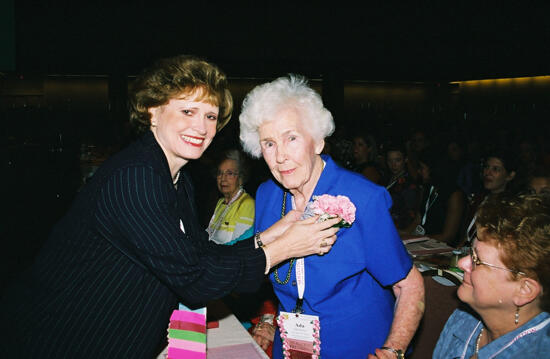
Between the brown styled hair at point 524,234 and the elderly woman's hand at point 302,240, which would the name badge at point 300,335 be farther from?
the brown styled hair at point 524,234

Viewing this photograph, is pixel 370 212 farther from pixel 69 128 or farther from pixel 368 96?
pixel 368 96

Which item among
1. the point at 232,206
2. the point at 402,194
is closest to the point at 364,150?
the point at 402,194

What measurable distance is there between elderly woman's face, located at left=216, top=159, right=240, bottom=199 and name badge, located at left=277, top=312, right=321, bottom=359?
2.49 meters

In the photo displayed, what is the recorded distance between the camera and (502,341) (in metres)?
1.58

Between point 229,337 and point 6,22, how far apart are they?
9.45m

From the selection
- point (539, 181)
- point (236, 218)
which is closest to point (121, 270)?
point (236, 218)

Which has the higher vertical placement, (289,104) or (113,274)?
(289,104)

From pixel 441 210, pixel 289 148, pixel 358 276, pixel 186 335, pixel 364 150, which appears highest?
pixel 289 148

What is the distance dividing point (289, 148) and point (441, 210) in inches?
143

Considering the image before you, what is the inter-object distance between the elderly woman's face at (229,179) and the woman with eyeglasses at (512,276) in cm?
281

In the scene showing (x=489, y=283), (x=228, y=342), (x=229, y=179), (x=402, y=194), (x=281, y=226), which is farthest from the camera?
(x=402, y=194)

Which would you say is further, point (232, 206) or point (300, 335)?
point (232, 206)

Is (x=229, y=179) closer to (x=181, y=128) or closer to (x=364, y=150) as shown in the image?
(x=181, y=128)

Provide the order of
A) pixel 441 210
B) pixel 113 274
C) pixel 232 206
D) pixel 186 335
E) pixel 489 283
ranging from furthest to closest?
pixel 441 210 < pixel 232 206 < pixel 186 335 < pixel 489 283 < pixel 113 274
